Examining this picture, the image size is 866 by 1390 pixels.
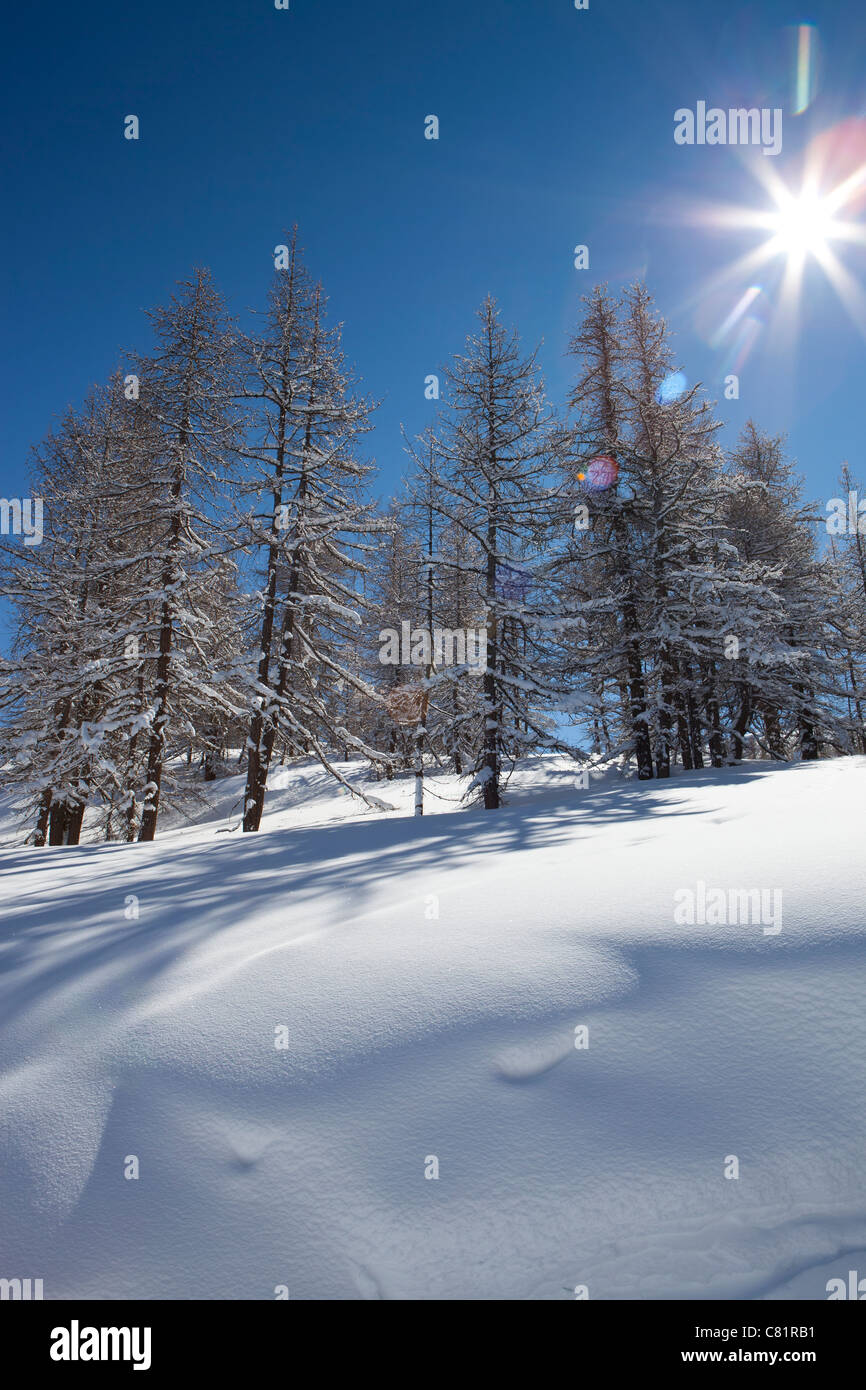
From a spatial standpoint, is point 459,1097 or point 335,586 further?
point 335,586

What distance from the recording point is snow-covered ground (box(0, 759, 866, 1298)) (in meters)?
1.54

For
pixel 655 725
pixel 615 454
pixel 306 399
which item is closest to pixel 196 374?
pixel 306 399

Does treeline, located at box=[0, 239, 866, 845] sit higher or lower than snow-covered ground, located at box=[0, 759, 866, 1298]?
higher

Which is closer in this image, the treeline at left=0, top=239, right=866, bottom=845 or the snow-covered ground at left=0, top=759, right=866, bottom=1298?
the snow-covered ground at left=0, top=759, right=866, bottom=1298

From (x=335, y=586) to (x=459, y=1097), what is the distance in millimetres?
11493

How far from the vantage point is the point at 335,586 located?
1264 centimetres

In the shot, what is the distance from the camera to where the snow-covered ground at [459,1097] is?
1.54 metres

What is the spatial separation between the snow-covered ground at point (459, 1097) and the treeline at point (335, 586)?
8.42m

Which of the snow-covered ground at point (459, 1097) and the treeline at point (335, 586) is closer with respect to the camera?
the snow-covered ground at point (459, 1097)

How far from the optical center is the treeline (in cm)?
1177

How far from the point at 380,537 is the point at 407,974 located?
11.2 meters

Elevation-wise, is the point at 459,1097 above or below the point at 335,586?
below

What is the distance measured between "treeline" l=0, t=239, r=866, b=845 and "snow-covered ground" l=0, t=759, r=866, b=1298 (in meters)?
8.42
